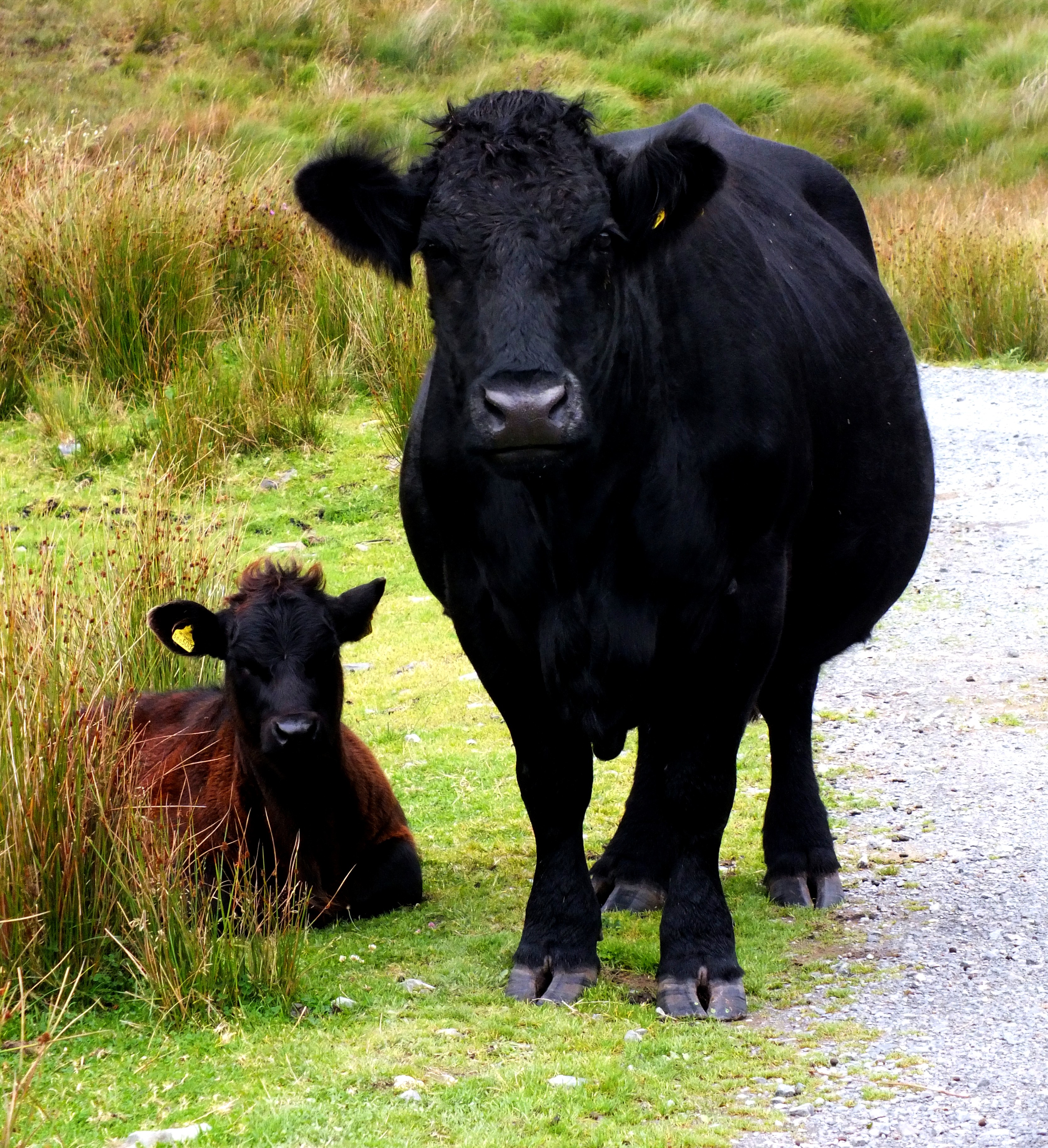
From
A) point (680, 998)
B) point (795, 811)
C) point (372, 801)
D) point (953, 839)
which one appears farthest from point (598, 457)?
point (953, 839)

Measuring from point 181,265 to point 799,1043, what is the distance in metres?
9.79

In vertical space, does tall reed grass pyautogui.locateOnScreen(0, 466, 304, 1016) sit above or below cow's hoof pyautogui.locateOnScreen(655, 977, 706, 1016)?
above

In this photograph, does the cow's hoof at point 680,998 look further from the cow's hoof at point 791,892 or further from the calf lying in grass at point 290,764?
the calf lying in grass at point 290,764

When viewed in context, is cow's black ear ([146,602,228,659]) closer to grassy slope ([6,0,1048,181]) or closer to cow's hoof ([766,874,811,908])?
cow's hoof ([766,874,811,908])

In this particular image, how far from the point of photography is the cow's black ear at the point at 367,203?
4.29 metres


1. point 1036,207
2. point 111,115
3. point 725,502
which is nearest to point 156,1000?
point 725,502

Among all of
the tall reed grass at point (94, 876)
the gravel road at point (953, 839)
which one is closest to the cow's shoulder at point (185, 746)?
the tall reed grass at point (94, 876)

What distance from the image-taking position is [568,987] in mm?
4469

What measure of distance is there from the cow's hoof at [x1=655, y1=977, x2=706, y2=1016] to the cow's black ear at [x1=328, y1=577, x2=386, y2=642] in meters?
1.78

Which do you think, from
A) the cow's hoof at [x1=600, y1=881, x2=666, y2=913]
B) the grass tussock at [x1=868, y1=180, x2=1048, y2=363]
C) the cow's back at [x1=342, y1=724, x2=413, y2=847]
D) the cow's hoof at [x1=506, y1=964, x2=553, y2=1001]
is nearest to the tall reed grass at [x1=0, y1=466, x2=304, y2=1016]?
the cow's hoof at [x1=506, y1=964, x2=553, y2=1001]

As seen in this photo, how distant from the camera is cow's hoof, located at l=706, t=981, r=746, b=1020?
4273 mm

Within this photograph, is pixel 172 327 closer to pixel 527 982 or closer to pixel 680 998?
pixel 527 982

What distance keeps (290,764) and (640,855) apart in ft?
4.00

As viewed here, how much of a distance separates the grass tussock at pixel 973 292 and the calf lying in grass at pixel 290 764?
11.2 m
